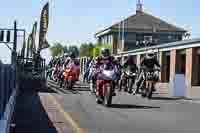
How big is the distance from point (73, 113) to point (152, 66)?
8.50m

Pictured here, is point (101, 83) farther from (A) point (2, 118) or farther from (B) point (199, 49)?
(B) point (199, 49)

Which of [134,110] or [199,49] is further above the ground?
[199,49]

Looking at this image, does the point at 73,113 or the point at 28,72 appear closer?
the point at 73,113

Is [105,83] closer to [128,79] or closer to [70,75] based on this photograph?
[70,75]

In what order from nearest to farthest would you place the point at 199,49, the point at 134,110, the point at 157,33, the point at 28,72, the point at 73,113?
1. the point at 73,113
2. the point at 134,110
3. the point at 28,72
4. the point at 199,49
5. the point at 157,33

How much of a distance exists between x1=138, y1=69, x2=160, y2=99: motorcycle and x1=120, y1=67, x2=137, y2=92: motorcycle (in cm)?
339

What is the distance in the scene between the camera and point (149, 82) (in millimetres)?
20891

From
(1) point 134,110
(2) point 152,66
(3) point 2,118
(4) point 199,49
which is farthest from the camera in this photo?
(4) point 199,49

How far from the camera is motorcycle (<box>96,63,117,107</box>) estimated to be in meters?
15.9

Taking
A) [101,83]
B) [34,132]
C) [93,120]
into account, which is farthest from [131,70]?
[34,132]

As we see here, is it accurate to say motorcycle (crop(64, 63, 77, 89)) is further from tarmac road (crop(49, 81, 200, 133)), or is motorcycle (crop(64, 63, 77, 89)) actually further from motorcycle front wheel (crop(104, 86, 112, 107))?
motorcycle front wheel (crop(104, 86, 112, 107))

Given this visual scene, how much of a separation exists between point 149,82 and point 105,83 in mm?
4872

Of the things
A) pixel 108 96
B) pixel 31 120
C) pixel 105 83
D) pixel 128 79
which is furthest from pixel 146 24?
pixel 31 120

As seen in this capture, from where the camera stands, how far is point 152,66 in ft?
70.7
